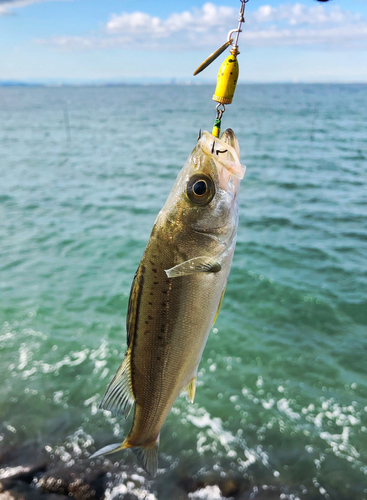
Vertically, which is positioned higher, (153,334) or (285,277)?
(153,334)

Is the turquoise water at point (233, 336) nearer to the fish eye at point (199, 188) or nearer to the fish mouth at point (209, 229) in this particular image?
the fish mouth at point (209, 229)

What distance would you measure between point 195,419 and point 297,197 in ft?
43.6

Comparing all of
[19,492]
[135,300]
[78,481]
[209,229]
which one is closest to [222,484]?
[78,481]

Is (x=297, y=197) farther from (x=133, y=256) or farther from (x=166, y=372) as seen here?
(x=166, y=372)

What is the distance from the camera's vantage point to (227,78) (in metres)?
2.43

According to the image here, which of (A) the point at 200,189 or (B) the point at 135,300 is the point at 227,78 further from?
(B) the point at 135,300

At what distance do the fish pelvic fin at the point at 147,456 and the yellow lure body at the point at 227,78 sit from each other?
246 centimetres

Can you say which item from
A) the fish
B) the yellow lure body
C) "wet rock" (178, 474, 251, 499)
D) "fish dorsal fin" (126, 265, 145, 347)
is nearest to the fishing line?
the yellow lure body

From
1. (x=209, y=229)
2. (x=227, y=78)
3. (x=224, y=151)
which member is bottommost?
(x=209, y=229)

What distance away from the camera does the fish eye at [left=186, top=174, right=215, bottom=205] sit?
2.39 m

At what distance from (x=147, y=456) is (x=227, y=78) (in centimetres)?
267

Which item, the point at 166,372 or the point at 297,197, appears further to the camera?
the point at 297,197

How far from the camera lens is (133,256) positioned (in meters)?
12.6

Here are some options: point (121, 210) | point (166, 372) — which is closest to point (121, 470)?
point (166, 372)
